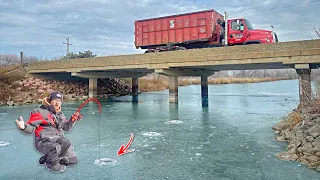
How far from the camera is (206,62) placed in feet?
53.6

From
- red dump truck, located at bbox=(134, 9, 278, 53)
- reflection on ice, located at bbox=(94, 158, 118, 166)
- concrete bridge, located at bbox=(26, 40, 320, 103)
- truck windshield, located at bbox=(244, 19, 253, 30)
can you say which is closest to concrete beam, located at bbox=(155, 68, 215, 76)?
concrete bridge, located at bbox=(26, 40, 320, 103)

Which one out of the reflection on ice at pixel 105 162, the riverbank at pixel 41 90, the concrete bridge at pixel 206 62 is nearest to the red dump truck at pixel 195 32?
the concrete bridge at pixel 206 62

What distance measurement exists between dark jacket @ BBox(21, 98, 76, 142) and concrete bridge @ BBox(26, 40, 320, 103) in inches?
380

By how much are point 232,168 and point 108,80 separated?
98.9ft

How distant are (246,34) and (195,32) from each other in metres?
3.80

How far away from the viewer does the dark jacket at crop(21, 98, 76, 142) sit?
2.04 m

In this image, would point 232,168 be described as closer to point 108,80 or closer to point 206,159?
point 206,159

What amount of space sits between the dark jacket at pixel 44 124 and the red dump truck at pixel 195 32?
16.6 m

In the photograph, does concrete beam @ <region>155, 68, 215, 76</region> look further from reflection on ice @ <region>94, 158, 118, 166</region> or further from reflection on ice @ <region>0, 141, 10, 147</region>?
reflection on ice @ <region>94, 158, 118, 166</region>

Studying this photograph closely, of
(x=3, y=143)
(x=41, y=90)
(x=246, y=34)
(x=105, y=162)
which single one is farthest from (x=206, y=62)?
(x=41, y=90)

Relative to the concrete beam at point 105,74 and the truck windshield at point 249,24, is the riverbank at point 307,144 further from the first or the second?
the concrete beam at point 105,74

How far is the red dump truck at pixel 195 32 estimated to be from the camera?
1712cm

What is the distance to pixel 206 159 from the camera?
688 centimetres

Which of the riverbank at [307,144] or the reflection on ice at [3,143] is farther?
the reflection on ice at [3,143]
